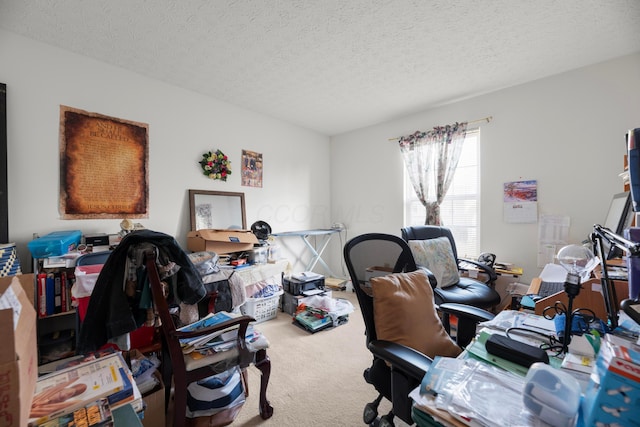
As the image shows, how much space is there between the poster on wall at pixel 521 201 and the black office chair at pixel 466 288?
67 cm

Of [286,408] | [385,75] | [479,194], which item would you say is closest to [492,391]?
[286,408]

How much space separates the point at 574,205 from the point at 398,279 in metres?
2.44

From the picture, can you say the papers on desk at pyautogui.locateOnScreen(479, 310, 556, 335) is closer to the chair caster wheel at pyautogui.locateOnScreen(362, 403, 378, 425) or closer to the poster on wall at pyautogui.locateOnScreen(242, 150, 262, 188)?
the chair caster wheel at pyautogui.locateOnScreen(362, 403, 378, 425)

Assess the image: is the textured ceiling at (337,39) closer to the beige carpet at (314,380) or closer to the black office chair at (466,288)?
the black office chair at (466,288)

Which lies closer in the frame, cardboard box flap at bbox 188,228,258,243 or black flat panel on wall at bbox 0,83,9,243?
black flat panel on wall at bbox 0,83,9,243

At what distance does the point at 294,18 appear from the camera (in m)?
1.75

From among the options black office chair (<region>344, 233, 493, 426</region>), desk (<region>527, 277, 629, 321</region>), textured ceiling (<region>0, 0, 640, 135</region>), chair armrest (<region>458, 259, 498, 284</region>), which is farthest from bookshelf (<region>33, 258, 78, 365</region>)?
chair armrest (<region>458, 259, 498, 284</region>)

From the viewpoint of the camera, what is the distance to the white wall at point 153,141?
188cm

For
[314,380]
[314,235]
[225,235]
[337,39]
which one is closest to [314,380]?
[314,380]

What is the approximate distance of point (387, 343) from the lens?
3.28ft

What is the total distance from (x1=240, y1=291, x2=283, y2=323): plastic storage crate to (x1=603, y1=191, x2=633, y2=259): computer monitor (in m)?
2.87

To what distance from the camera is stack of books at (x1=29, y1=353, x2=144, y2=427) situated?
2.41 feet

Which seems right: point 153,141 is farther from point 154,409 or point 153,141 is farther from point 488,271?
point 488,271

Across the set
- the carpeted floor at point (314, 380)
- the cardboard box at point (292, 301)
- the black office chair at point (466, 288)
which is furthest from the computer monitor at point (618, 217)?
the cardboard box at point (292, 301)
